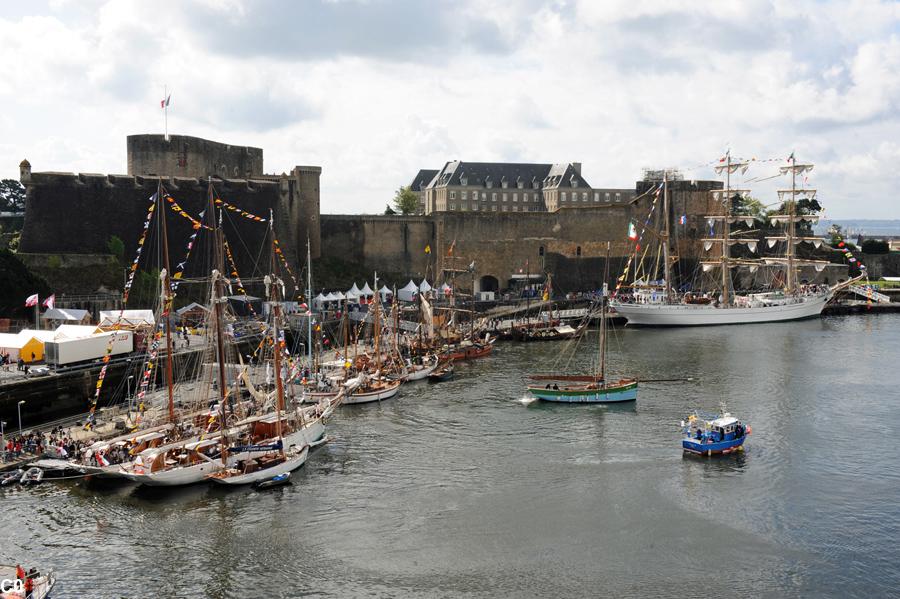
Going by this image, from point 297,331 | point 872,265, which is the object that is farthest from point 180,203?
point 872,265

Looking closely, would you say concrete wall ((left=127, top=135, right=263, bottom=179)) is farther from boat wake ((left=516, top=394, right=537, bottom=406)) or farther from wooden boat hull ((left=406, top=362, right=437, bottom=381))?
boat wake ((left=516, top=394, right=537, bottom=406))

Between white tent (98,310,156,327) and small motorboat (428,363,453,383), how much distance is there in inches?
493

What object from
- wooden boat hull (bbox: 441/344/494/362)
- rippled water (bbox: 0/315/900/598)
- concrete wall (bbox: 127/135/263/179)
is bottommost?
rippled water (bbox: 0/315/900/598)

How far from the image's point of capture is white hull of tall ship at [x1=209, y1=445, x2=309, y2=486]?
25.4 meters

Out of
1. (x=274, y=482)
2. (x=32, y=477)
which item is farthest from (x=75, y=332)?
(x=274, y=482)

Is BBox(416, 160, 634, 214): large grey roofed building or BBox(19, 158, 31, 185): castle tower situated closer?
BBox(19, 158, 31, 185): castle tower

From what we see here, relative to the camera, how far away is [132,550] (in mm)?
21188

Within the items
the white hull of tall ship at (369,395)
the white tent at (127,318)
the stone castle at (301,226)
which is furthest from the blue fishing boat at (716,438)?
the stone castle at (301,226)

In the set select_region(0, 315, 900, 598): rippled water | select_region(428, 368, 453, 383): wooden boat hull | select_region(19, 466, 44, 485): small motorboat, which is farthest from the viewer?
select_region(428, 368, 453, 383): wooden boat hull

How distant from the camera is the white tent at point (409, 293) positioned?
5794 centimetres

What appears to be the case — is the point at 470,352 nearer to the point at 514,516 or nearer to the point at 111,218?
the point at 111,218

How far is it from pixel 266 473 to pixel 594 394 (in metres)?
14.8

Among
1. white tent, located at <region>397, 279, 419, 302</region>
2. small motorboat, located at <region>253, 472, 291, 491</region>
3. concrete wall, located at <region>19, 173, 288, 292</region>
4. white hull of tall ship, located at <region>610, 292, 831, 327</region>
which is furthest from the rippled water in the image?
white hull of tall ship, located at <region>610, 292, 831, 327</region>

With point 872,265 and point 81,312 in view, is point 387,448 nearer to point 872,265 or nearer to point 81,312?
point 81,312
